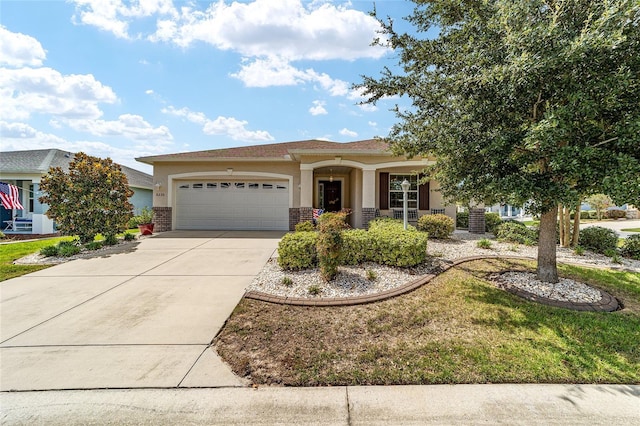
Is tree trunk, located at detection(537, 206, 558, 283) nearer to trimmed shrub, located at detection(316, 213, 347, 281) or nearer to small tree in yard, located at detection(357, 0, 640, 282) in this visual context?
small tree in yard, located at detection(357, 0, 640, 282)

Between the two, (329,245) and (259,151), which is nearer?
(329,245)

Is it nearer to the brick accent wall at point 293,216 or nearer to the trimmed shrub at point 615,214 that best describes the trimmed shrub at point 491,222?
the brick accent wall at point 293,216

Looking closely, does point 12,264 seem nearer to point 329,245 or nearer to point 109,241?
point 109,241

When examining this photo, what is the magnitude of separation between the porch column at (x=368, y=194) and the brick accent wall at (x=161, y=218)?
9009mm

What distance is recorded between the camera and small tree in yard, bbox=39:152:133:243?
8.73 meters

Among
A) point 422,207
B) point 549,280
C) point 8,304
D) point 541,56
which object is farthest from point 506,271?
point 8,304

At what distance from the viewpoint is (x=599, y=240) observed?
826 centimetres

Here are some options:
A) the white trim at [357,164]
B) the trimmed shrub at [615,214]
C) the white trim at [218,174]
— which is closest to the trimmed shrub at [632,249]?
the white trim at [357,164]

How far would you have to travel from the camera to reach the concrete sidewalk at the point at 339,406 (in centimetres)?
231

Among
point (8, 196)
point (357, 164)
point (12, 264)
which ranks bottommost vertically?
point (12, 264)

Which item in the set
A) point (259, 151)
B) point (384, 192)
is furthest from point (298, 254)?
point (259, 151)

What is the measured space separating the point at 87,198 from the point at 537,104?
11921mm

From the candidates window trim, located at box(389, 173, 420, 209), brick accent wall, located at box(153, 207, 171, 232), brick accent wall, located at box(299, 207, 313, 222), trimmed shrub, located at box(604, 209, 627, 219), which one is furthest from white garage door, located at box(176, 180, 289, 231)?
trimmed shrub, located at box(604, 209, 627, 219)

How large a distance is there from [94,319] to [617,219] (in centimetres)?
3691
